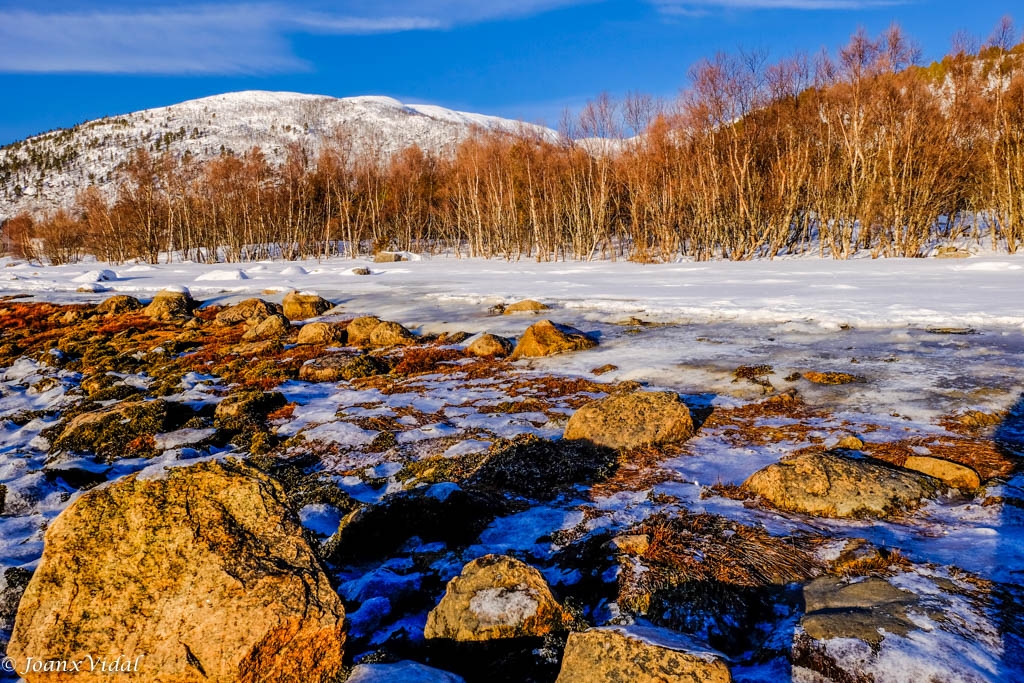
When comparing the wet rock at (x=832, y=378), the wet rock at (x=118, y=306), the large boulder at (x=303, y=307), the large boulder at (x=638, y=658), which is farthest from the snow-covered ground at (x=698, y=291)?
the large boulder at (x=638, y=658)

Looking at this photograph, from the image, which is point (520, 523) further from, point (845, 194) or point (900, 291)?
point (845, 194)

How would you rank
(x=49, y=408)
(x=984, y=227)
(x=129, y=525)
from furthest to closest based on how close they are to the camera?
(x=984, y=227) < (x=49, y=408) < (x=129, y=525)

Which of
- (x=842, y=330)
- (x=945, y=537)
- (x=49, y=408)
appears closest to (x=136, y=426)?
(x=49, y=408)

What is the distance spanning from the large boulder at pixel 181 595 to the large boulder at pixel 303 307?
15385mm

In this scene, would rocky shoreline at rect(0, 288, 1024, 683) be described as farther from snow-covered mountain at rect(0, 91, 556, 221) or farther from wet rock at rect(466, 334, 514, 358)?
snow-covered mountain at rect(0, 91, 556, 221)

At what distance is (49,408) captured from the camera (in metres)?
9.88

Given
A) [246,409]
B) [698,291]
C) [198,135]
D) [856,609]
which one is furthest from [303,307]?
[198,135]

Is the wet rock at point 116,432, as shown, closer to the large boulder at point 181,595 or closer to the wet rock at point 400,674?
the large boulder at point 181,595

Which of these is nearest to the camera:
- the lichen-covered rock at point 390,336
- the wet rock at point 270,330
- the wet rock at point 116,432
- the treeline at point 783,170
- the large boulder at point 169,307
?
the wet rock at point 116,432

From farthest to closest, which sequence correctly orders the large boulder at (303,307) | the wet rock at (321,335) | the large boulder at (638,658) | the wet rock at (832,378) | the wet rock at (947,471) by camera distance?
the large boulder at (303,307), the wet rock at (321,335), the wet rock at (832,378), the wet rock at (947,471), the large boulder at (638,658)

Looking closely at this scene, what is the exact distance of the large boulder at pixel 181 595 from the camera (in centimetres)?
255

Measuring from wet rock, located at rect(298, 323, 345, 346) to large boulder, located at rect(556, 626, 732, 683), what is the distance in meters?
12.0

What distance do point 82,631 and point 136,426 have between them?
6.23m

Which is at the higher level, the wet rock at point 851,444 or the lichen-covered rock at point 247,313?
the lichen-covered rock at point 247,313
